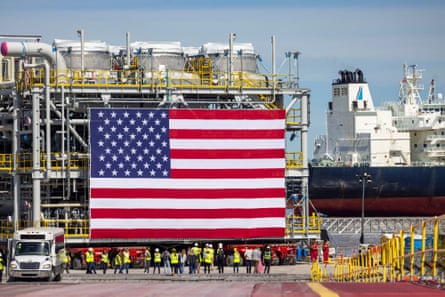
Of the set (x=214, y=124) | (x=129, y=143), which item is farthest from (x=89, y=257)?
(x=214, y=124)

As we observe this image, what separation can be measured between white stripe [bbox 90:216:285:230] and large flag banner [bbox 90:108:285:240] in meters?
0.05

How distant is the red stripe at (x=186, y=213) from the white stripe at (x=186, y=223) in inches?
6.5

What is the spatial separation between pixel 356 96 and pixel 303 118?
6197 cm

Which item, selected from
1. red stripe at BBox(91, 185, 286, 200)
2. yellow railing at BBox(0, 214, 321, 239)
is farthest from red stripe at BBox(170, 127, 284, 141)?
yellow railing at BBox(0, 214, 321, 239)

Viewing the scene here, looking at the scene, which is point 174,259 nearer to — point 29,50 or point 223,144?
point 223,144

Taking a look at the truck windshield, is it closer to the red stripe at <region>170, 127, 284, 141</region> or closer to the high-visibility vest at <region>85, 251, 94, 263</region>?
the high-visibility vest at <region>85, 251, 94, 263</region>

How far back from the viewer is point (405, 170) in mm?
108938

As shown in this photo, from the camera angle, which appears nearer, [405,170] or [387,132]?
[405,170]

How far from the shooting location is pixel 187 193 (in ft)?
188

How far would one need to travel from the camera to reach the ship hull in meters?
108

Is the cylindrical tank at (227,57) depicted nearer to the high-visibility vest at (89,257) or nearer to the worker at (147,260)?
the worker at (147,260)

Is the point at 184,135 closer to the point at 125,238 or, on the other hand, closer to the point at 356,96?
the point at 125,238

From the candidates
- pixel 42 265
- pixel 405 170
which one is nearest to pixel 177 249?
pixel 42 265

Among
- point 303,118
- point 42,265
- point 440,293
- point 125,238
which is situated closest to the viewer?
point 440,293
